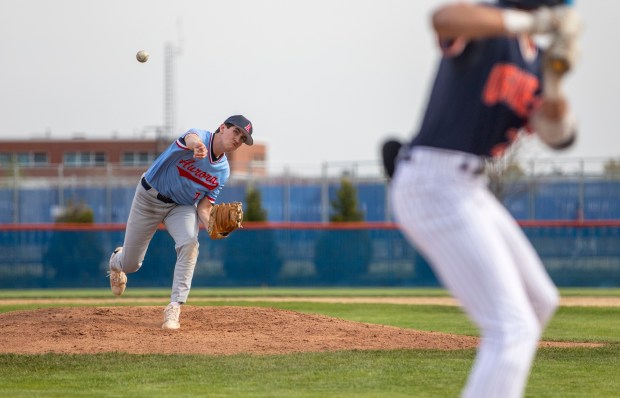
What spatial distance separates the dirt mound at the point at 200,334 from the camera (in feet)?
26.7

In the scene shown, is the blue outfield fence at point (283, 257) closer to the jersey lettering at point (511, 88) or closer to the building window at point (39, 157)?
the jersey lettering at point (511, 88)

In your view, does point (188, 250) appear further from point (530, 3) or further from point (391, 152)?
point (530, 3)

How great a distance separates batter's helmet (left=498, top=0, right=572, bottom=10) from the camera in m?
3.71

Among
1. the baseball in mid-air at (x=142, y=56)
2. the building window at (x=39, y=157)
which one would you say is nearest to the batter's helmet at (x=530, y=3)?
the baseball in mid-air at (x=142, y=56)

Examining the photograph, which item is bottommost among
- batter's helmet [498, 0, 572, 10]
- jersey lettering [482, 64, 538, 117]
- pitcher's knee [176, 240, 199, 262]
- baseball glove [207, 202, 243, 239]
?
pitcher's knee [176, 240, 199, 262]

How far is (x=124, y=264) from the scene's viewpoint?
31.4 ft

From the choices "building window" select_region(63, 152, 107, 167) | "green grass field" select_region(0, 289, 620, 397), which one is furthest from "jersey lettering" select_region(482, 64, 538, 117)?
"building window" select_region(63, 152, 107, 167)

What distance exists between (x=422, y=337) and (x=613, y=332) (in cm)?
263

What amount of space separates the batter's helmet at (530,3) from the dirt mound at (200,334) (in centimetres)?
462

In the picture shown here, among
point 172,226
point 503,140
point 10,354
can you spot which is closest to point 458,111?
point 503,140

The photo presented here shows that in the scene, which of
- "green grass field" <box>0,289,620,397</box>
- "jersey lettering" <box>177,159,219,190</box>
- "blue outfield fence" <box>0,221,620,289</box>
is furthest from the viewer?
"blue outfield fence" <box>0,221,620,289</box>

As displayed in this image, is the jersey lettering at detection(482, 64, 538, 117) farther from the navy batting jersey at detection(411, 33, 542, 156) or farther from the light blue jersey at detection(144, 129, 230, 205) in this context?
the light blue jersey at detection(144, 129, 230, 205)

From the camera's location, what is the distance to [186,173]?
29.0 feet

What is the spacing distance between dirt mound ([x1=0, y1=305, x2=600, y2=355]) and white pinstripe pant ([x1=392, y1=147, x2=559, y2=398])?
14.5 ft
